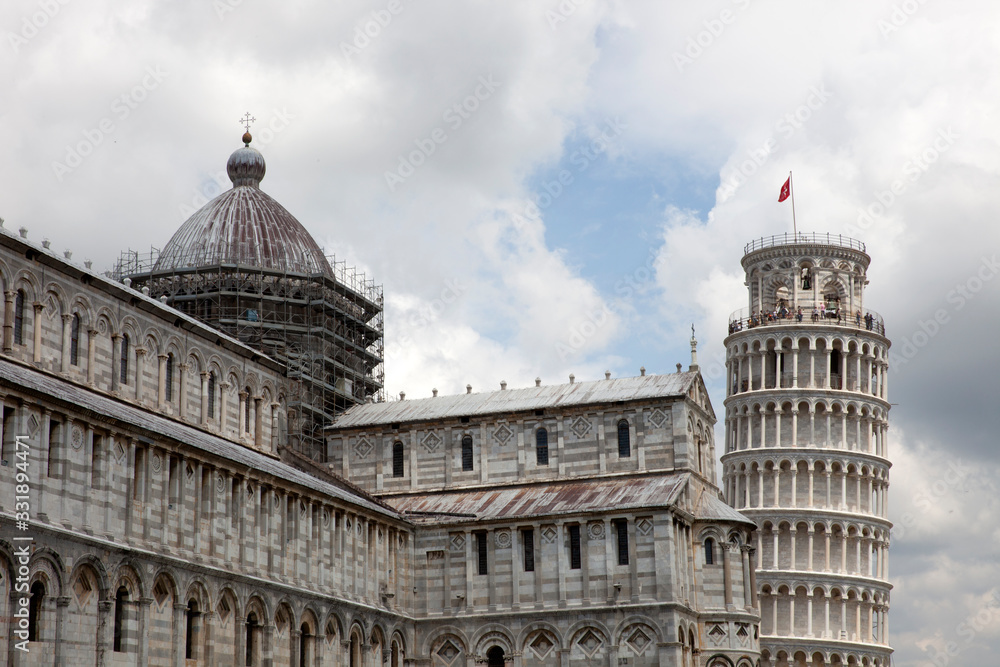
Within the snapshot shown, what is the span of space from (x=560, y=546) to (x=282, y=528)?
15.7m

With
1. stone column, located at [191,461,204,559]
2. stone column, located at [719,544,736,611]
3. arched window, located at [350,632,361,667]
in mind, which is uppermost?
stone column, located at [191,461,204,559]

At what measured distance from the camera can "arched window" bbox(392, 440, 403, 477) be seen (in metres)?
74.8

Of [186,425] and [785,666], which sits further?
[785,666]

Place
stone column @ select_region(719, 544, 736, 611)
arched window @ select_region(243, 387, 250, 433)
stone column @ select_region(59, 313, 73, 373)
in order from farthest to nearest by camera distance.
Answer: arched window @ select_region(243, 387, 250, 433) → stone column @ select_region(719, 544, 736, 611) → stone column @ select_region(59, 313, 73, 373)

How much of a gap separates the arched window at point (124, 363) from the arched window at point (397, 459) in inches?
771

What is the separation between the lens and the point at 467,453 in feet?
243

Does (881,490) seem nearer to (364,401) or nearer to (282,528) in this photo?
(364,401)

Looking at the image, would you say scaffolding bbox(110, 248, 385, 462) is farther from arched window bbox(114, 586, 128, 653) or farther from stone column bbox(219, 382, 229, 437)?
arched window bbox(114, 586, 128, 653)

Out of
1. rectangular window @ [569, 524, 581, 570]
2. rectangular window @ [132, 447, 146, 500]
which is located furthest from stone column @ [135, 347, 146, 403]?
rectangular window @ [569, 524, 581, 570]

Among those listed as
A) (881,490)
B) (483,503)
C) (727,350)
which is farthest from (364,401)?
(881,490)

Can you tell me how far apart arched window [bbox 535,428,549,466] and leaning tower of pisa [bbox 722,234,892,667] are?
29.0 m

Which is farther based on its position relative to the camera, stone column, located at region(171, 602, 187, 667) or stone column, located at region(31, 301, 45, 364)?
stone column, located at region(31, 301, 45, 364)

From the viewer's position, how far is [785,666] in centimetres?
9469

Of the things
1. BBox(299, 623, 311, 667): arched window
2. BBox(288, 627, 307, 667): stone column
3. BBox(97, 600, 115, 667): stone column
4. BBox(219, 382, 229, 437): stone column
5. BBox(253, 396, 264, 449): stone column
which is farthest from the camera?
BBox(253, 396, 264, 449): stone column
